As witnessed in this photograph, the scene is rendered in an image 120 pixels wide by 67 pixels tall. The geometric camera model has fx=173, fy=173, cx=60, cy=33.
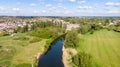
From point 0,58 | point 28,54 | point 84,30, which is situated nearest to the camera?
point 0,58

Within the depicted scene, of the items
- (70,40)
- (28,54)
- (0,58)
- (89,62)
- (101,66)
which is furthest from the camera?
(70,40)

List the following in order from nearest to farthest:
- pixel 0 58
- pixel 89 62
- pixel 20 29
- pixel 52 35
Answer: pixel 89 62 < pixel 0 58 < pixel 52 35 < pixel 20 29

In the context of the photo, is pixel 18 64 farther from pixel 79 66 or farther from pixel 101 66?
pixel 101 66

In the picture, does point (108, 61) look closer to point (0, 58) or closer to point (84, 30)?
point (0, 58)

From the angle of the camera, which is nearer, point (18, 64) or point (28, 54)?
point (18, 64)

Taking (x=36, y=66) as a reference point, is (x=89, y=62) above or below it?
above

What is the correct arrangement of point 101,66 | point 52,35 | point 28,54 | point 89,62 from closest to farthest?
1. point 89,62
2. point 101,66
3. point 28,54
4. point 52,35

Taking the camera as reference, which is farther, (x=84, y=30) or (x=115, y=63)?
(x=84, y=30)

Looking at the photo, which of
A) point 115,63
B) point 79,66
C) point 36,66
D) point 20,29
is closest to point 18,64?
point 36,66

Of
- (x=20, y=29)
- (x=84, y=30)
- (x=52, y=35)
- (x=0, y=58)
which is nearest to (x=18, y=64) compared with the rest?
(x=0, y=58)
